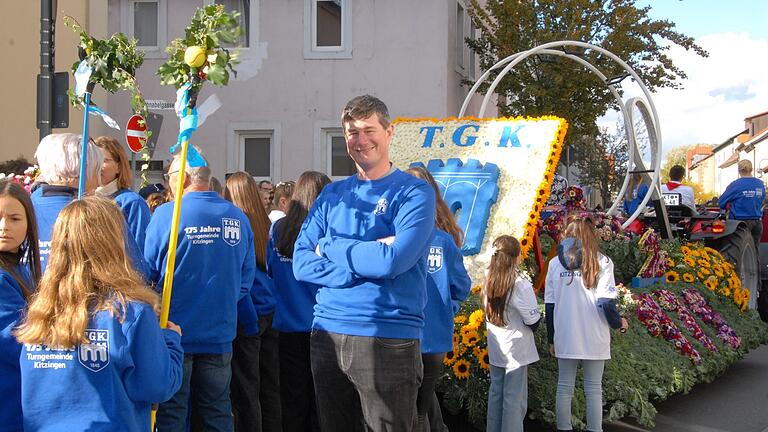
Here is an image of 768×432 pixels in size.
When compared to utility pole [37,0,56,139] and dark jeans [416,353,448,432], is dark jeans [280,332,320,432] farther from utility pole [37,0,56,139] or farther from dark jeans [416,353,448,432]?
utility pole [37,0,56,139]

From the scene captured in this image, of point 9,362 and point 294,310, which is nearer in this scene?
point 9,362

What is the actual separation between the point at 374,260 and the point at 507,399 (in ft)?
9.13

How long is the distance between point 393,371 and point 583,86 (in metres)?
15.1

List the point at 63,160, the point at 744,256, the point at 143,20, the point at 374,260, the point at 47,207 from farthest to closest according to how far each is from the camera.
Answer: the point at 143,20, the point at 744,256, the point at 63,160, the point at 47,207, the point at 374,260

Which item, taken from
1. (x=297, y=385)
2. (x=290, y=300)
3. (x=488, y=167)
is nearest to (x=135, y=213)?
(x=290, y=300)

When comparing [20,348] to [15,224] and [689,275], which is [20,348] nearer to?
[15,224]

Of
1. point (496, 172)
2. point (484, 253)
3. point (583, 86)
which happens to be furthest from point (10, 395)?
point (583, 86)

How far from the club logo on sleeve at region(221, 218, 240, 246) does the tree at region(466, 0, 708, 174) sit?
43.8 feet

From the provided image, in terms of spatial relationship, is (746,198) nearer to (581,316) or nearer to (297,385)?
(581,316)

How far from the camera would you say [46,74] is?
921cm

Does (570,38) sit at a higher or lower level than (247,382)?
higher

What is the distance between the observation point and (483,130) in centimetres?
959

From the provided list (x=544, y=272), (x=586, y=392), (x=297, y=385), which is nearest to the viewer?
(x=297, y=385)

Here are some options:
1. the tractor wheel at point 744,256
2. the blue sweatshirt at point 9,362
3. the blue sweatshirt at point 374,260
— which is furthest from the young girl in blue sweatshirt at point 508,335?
the tractor wheel at point 744,256
